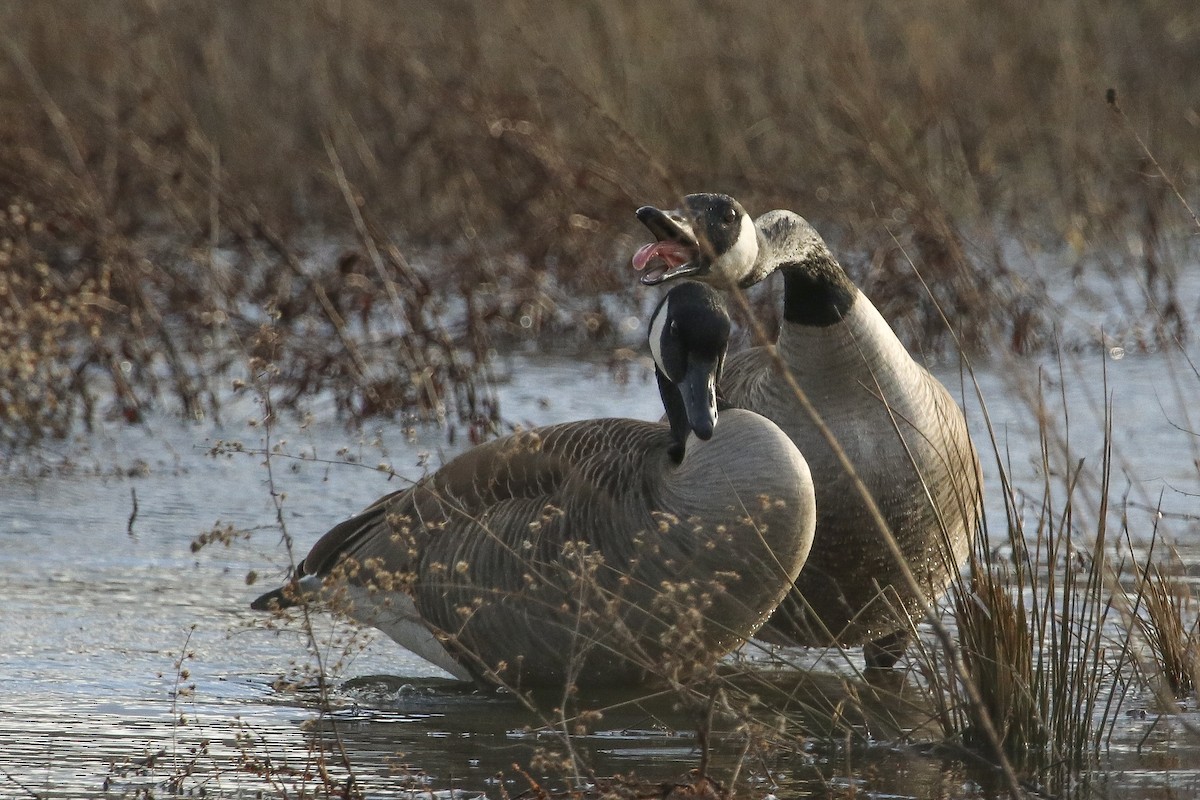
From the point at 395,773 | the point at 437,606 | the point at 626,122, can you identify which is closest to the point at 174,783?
the point at 395,773

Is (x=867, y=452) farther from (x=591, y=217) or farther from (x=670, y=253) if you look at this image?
(x=591, y=217)

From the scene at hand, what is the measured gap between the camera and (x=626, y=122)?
39.1 feet

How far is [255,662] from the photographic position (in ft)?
16.0

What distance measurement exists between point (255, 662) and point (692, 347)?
156 centimetres

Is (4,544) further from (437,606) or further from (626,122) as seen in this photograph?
(626,122)

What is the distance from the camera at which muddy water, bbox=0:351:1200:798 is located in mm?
3760

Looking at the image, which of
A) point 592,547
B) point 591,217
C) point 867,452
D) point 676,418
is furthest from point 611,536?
point 591,217

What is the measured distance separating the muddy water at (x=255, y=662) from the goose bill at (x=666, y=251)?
0.70m

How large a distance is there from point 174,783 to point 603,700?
139 cm

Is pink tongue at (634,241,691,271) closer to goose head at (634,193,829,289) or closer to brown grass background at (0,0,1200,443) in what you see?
goose head at (634,193,829,289)

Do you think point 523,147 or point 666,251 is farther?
point 523,147

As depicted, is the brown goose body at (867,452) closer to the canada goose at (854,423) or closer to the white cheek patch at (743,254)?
the canada goose at (854,423)

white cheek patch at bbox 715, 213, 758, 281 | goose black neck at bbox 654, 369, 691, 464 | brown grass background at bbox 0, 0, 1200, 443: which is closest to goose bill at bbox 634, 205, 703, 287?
white cheek patch at bbox 715, 213, 758, 281

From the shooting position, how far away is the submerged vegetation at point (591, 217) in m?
4.08
